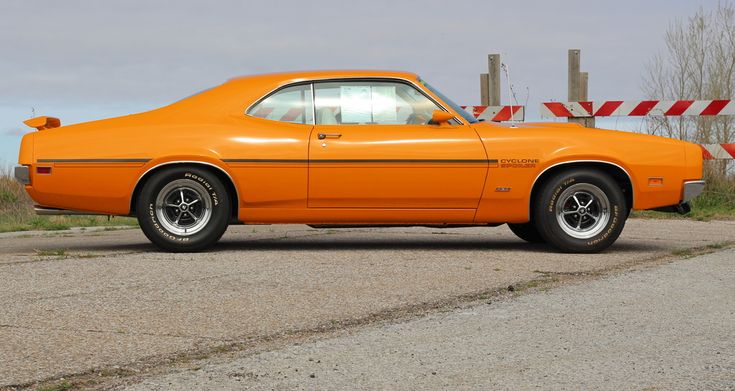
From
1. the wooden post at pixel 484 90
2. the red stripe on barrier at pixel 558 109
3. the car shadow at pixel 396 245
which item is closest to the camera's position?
the car shadow at pixel 396 245

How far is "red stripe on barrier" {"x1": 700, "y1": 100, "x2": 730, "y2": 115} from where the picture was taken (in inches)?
587

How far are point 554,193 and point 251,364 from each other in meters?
4.60

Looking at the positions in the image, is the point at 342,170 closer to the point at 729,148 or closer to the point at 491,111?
the point at 729,148

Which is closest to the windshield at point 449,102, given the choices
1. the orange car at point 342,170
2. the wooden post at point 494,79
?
the orange car at point 342,170

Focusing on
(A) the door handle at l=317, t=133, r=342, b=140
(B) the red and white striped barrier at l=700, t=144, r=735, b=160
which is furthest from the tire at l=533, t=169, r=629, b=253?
(B) the red and white striped barrier at l=700, t=144, r=735, b=160

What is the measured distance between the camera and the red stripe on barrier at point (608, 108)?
50.3 ft

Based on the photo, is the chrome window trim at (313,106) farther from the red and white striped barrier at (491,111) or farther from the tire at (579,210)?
the red and white striped barrier at (491,111)

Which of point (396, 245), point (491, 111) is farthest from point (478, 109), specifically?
point (396, 245)

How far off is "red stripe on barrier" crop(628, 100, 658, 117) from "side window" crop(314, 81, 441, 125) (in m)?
7.08

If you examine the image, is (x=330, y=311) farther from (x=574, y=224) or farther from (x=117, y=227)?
(x=117, y=227)

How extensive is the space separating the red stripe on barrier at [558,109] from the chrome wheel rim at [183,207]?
26.7ft

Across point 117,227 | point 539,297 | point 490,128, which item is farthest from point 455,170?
point 117,227

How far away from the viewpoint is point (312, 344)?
5.03m

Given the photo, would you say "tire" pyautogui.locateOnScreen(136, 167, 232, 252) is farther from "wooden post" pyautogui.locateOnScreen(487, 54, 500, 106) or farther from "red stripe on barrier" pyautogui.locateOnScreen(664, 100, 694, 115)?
"wooden post" pyautogui.locateOnScreen(487, 54, 500, 106)
